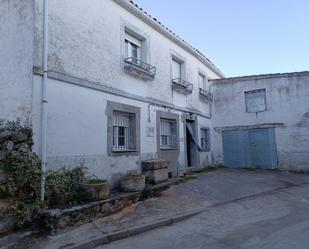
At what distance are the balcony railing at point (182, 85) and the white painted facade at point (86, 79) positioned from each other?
99cm

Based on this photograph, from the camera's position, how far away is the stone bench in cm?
978

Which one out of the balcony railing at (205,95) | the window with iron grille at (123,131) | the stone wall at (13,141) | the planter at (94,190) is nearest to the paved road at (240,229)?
the planter at (94,190)

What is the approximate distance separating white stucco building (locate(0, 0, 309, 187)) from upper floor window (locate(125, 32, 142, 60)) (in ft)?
0.11

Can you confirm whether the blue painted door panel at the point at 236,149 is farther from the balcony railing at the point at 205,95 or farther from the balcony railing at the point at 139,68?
the balcony railing at the point at 139,68

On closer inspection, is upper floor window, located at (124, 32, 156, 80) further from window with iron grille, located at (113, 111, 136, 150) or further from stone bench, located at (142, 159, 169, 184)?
stone bench, located at (142, 159, 169, 184)

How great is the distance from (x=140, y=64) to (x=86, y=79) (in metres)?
2.97

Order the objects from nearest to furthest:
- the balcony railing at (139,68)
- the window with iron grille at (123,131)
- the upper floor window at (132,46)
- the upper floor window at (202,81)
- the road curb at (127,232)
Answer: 1. the road curb at (127,232)
2. the window with iron grille at (123,131)
3. the balcony railing at (139,68)
4. the upper floor window at (132,46)
5. the upper floor window at (202,81)

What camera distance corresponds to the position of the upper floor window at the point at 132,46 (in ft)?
33.8

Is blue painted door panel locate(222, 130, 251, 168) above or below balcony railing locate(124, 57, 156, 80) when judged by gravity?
below

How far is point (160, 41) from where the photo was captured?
1205 cm

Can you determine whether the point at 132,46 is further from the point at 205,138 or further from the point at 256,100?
the point at 256,100

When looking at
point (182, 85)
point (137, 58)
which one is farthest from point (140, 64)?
point (182, 85)

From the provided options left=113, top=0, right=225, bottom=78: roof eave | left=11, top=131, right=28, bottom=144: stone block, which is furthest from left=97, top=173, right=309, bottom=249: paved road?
left=113, top=0, right=225, bottom=78: roof eave

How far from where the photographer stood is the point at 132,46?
35.0 ft
